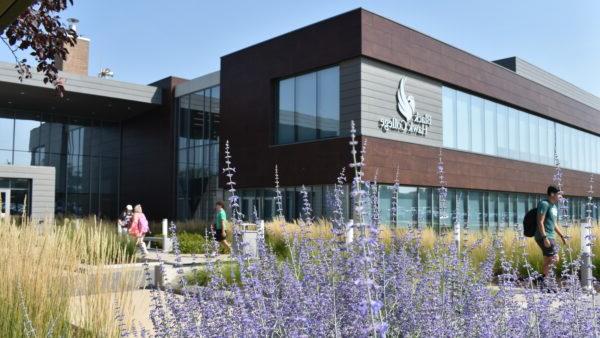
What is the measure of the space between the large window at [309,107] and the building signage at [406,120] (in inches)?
77.1

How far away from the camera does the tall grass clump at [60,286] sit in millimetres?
4352

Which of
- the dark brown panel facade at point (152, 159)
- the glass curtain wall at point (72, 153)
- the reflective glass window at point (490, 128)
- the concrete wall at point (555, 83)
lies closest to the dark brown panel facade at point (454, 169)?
the reflective glass window at point (490, 128)

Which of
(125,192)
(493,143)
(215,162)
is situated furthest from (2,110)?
(493,143)

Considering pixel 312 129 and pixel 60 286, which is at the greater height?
pixel 312 129

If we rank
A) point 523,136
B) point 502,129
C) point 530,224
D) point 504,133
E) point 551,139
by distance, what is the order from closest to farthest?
A: point 530,224
point 502,129
point 504,133
point 523,136
point 551,139

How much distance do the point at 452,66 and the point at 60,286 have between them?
74.8 ft

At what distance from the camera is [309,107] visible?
72.9ft

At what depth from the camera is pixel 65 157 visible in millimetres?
35031

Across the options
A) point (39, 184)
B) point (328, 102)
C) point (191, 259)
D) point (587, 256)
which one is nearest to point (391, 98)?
point (328, 102)

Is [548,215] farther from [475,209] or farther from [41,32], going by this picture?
[475,209]

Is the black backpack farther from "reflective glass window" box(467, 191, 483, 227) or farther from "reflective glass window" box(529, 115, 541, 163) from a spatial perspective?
"reflective glass window" box(529, 115, 541, 163)

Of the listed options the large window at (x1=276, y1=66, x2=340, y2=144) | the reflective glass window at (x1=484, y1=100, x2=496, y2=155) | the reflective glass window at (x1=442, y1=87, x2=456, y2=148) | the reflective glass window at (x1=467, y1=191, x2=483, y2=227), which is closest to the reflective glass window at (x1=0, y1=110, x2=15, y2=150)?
the large window at (x1=276, y1=66, x2=340, y2=144)

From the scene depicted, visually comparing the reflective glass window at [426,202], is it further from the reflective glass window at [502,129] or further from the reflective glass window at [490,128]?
the reflective glass window at [502,129]

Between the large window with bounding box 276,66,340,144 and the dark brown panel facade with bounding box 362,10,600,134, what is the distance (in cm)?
210
